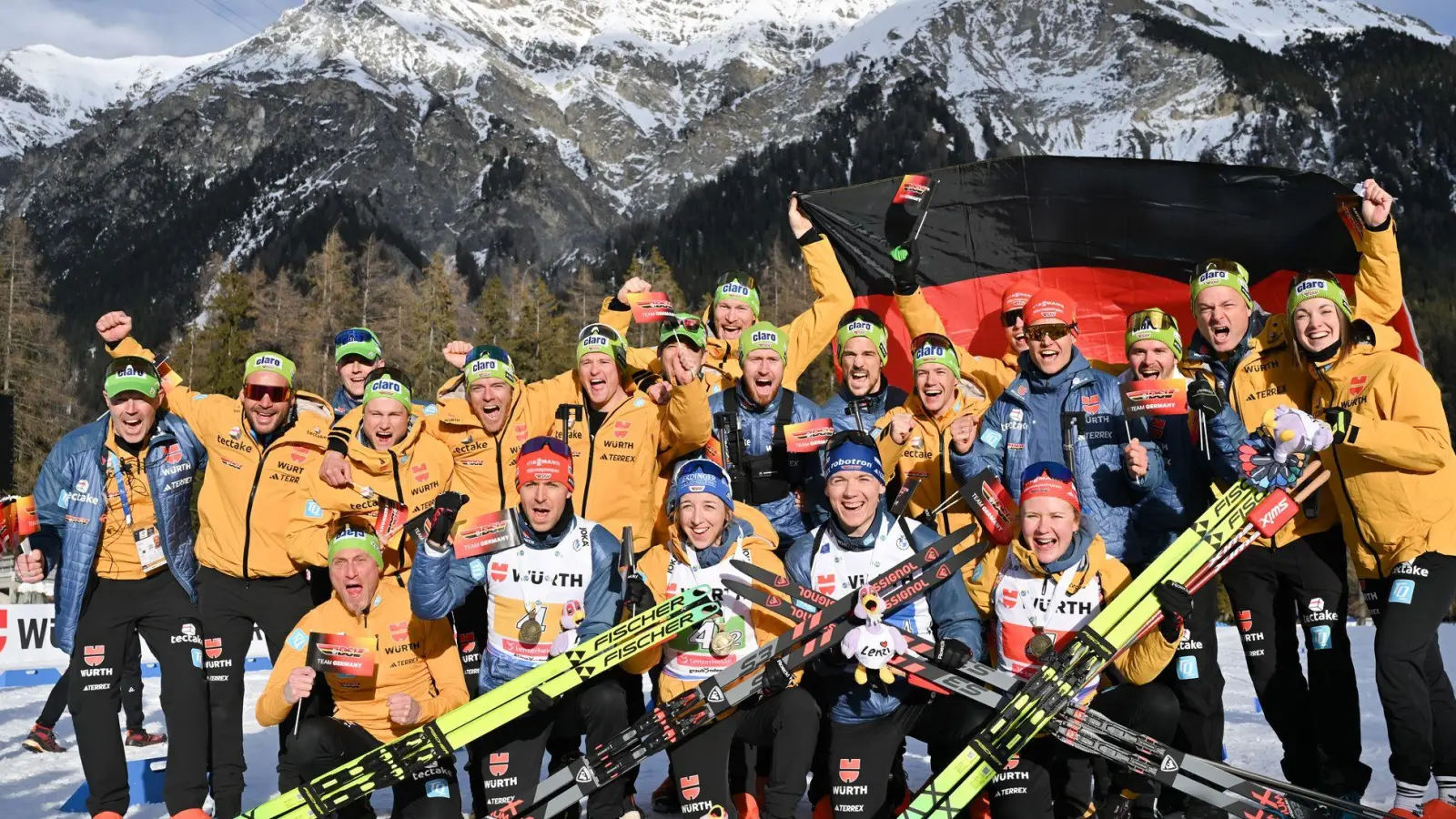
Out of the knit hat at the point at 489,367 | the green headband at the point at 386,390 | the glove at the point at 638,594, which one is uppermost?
the knit hat at the point at 489,367

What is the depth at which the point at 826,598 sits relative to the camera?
535 cm

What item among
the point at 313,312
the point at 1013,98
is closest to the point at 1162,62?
the point at 1013,98

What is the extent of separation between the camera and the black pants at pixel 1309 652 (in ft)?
18.6

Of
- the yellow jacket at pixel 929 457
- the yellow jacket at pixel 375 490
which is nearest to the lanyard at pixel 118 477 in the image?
the yellow jacket at pixel 375 490

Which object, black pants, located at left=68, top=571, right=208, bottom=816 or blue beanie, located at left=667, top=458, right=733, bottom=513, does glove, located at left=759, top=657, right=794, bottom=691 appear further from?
black pants, located at left=68, top=571, right=208, bottom=816

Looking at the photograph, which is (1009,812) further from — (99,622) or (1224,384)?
(99,622)

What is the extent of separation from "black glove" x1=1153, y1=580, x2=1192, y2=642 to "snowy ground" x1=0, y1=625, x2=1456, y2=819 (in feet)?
5.91

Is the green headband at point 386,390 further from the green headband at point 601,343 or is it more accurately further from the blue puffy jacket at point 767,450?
the blue puffy jacket at point 767,450

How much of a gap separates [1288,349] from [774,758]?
10.9 feet

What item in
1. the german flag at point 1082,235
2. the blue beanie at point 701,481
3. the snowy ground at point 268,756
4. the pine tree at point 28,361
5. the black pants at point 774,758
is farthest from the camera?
the pine tree at point 28,361

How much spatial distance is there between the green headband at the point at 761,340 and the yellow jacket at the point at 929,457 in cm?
72

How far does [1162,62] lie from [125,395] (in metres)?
189

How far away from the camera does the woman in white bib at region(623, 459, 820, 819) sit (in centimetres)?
532

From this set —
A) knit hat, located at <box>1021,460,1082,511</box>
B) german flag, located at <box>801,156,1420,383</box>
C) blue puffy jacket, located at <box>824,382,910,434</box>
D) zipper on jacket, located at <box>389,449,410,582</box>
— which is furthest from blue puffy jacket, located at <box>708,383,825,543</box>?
german flag, located at <box>801,156,1420,383</box>
